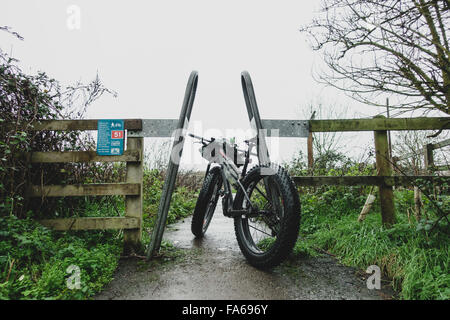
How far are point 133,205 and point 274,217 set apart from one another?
1512 millimetres

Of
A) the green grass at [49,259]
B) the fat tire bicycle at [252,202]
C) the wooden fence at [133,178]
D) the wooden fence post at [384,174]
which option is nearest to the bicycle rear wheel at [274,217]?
the fat tire bicycle at [252,202]

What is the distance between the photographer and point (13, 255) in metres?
1.89

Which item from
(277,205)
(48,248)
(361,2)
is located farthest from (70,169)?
(361,2)

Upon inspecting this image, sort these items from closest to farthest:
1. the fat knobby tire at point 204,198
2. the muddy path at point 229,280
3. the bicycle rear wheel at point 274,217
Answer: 1. the muddy path at point 229,280
2. the bicycle rear wheel at point 274,217
3. the fat knobby tire at point 204,198

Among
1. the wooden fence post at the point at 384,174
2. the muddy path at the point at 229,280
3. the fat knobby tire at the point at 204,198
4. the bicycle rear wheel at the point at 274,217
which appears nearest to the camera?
the muddy path at the point at 229,280

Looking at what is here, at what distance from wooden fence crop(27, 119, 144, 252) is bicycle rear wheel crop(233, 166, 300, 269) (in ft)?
3.63

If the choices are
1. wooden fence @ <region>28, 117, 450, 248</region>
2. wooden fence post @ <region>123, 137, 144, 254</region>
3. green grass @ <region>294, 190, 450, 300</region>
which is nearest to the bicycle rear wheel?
green grass @ <region>294, 190, 450, 300</region>

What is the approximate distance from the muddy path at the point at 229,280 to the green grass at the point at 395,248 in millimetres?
153

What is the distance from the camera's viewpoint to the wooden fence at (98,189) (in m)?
2.58

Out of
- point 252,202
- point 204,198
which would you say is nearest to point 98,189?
point 204,198

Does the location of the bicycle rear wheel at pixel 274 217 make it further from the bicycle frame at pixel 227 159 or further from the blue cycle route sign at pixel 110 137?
the blue cycle route sign at pixel 110 137

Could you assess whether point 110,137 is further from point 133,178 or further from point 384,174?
point 384,174
